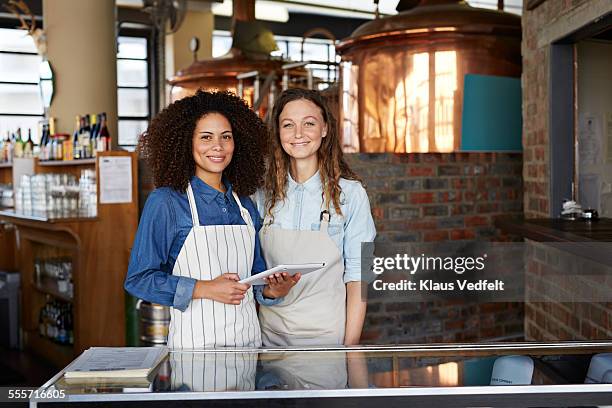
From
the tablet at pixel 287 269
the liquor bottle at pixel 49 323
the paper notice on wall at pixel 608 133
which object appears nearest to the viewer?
the tablet at pixel 287 269

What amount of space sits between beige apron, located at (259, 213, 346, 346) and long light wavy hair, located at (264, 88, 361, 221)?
0.10 meters

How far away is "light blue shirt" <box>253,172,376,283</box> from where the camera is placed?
109 inches

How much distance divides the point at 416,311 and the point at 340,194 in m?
2.52

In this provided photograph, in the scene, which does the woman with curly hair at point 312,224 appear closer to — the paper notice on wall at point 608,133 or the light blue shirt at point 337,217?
the light blue shirt at point 337,217

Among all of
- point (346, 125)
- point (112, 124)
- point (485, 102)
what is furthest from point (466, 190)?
point (112, 124)

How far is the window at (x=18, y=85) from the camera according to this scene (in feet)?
44.9

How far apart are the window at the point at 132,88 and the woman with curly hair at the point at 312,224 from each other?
475 inches

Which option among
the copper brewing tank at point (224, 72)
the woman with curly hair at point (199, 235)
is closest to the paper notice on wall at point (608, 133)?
the woman with curly hair at point (199, 235)

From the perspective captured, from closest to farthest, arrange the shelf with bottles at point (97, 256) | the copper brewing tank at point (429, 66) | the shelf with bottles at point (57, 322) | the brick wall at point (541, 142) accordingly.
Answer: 1. the brick wall at point (541, 142)
2. the shelf with bottles at point (97, 256)
3. the copper brewing tank at point (429, 66)
4. the shelf with bottles at point (57, 322)

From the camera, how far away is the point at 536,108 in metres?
4.43

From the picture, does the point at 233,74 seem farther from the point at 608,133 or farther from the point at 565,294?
the point at 565,294

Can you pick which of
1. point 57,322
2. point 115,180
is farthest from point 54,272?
point 115,180

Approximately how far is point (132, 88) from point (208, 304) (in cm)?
1267

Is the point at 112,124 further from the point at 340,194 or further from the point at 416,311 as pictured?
the point at 340,194
